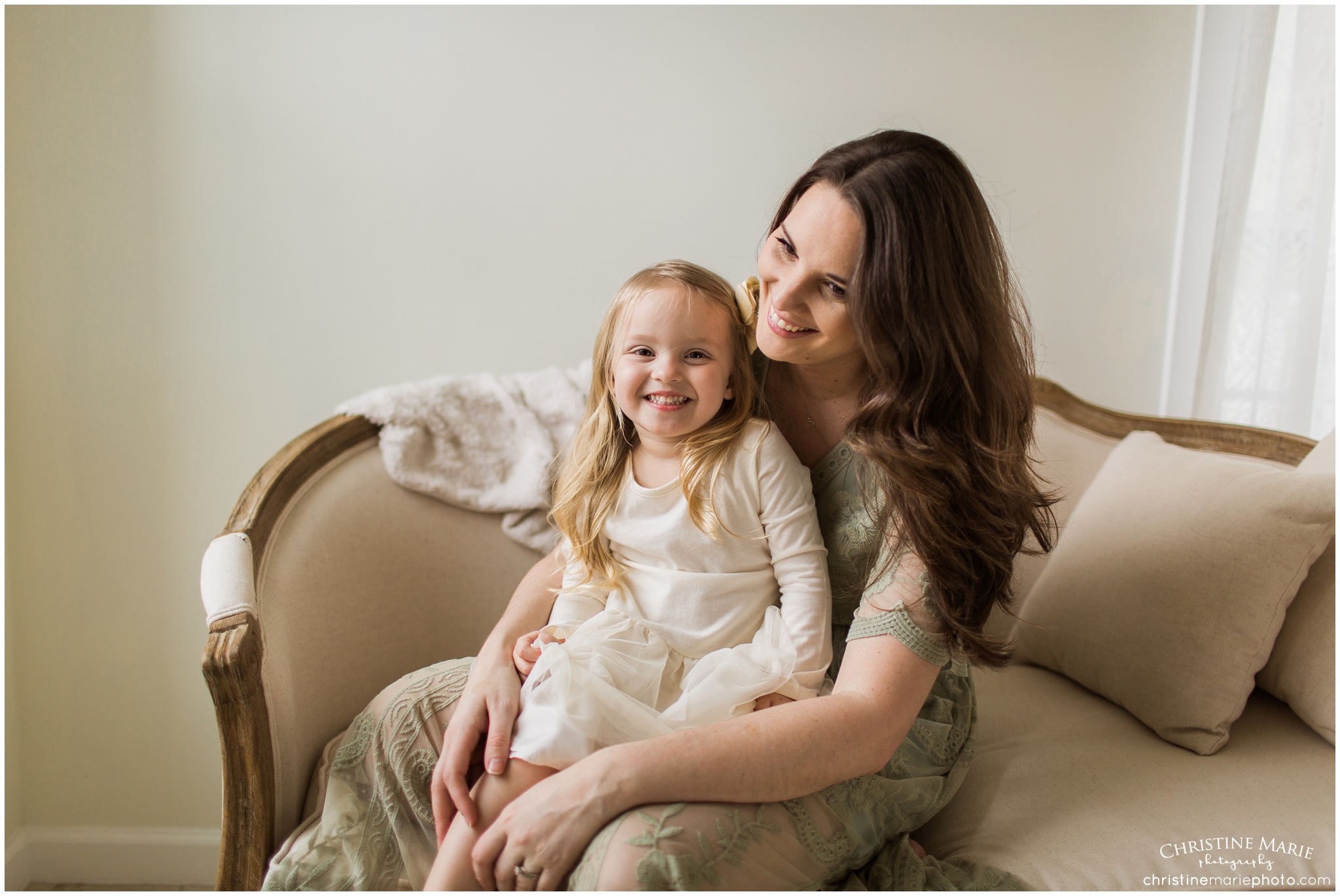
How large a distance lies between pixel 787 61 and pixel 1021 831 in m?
1.51

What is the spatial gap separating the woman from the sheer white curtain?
879 millimetres

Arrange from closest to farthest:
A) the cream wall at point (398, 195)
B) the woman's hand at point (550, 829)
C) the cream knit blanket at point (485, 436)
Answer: the woman's hand at point (550, 829)
the cream knit blanket at point (485, 436)
the cream wall at point (398, 195)

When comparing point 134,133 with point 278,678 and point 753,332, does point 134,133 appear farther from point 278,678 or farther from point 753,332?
point 753,332

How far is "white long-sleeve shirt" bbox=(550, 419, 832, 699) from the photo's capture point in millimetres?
1086

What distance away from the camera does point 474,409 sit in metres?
1.56

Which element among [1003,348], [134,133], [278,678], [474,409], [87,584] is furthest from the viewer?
[87,584]

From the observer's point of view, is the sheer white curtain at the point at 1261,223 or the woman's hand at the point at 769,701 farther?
the sheer white curtain at the point at 1261,223

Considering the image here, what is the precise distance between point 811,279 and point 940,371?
→ 201 mm

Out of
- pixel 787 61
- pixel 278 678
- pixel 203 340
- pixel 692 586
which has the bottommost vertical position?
pixel 278 678

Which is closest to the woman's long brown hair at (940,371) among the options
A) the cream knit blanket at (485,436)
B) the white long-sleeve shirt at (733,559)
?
the white long-sleeve shirt at (733,559)

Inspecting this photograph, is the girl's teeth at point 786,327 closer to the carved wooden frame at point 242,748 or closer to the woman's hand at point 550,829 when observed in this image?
the woman's hand at point 550,829

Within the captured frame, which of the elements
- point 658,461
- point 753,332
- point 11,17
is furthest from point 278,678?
point 11,17

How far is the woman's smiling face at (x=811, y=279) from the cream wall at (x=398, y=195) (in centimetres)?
71

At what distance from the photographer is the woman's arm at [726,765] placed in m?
0.85
